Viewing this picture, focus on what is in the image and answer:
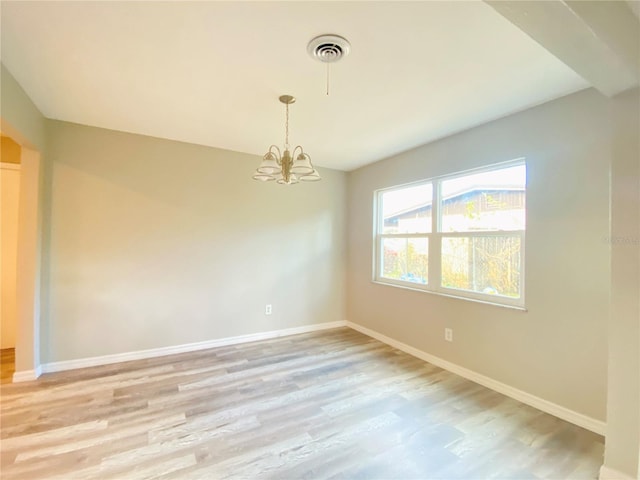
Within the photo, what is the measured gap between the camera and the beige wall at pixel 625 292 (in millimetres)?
1529

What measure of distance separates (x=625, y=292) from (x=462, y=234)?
152 cm

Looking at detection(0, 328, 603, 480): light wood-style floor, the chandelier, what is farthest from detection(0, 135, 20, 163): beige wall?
the chandelier

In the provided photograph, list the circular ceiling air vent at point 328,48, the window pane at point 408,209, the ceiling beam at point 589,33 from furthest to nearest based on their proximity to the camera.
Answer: the window pane at point 408,209, the circular ceiling air vent at point 328,48, the ceiling beam at point 589,33

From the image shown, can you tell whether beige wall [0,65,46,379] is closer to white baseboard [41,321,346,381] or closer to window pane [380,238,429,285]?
white baseboard [41,321,346,381]

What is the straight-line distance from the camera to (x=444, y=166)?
3172 millimetres

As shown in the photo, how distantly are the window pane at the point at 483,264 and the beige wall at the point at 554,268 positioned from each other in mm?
152

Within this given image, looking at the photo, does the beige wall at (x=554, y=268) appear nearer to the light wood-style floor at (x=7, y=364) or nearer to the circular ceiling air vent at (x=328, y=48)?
the circular ceiling air vent at (x=328, y=48)

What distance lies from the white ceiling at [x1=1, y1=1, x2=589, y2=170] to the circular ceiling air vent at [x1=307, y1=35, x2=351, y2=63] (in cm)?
5

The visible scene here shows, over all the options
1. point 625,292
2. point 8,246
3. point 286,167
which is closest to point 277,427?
point 286,167

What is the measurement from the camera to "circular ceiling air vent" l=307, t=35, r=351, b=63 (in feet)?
5.44

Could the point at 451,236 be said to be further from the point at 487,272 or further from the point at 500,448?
the point at 500,448

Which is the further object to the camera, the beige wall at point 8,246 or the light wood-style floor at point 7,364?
the beige wall at point 8,246

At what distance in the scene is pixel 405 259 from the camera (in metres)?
3.78

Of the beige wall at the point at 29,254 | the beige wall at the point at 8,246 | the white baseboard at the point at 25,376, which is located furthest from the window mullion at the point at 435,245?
the beige wall at the point at 8,246
